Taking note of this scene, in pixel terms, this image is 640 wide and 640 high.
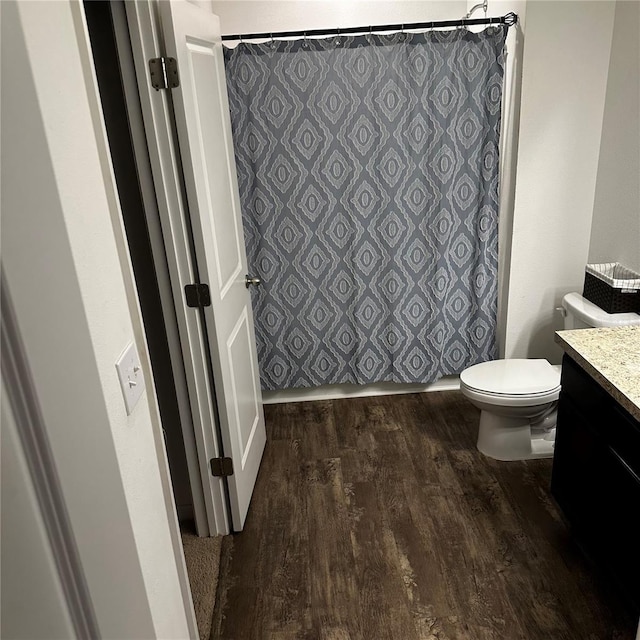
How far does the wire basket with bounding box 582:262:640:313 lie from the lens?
8.39ft

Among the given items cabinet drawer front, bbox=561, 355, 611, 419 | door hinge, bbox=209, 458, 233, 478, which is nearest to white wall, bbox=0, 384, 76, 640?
door hinge, bbox=209, 458, 233, 478

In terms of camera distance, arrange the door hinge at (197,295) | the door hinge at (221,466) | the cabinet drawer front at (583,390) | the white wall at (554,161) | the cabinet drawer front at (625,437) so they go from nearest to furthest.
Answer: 1. the cabinet drawer front at (625,437)
2. the cabinet drawer front at (583,390)
3. the door hinge at (197,295)
4. the door hinge at (221,466)
5. the white wall at (554,161)

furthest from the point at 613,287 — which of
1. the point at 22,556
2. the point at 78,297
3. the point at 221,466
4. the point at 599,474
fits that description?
the point at 22,556

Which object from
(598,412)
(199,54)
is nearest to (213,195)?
(199,54)

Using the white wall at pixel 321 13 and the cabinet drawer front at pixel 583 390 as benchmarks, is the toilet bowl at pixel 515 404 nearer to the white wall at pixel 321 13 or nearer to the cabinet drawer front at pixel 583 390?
the cabinet drawer front at pixel 583 390

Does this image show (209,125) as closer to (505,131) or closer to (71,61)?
(71,61)

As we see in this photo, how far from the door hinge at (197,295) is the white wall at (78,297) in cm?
82

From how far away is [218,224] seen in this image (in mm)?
2223

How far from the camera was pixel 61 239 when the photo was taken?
834 mm

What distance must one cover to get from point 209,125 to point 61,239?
1.45m

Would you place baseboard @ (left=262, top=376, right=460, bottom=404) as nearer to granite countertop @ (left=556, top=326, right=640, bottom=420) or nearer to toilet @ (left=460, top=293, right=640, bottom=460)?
toilet @ (left=460, top=293, right=640, bottom=460)

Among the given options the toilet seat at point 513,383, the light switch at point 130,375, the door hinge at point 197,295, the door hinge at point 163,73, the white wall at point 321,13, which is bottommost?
the toilet seat at point 513,383

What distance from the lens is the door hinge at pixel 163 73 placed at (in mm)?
1770

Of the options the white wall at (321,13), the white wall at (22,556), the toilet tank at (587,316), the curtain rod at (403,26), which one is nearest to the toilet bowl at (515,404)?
the toilet tank at (587,316)
